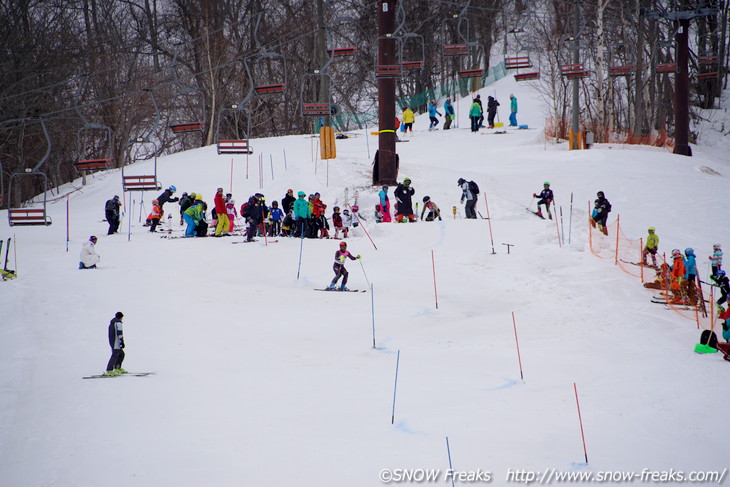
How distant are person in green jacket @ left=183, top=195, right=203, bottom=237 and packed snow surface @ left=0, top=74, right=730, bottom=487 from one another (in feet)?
3.60

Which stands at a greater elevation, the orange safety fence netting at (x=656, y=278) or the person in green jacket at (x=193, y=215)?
the person in green jacket at (x=193, y=215)

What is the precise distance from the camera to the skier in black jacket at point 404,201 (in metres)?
22.5

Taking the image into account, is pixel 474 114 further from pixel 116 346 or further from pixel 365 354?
pixel 116 346

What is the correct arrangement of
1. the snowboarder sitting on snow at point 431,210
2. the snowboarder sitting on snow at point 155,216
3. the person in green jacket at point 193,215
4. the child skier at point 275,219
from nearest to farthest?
the person in green jacket at point 193,215 → the snowboarder sitting on snow at point 431,210 → the child skier at point 275,219 → the snowboarder sitting on snow at point 155,216

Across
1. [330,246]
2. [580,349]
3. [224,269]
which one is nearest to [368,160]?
[330,246]

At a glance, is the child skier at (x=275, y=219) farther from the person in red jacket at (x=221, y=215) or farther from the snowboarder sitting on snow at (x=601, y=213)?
the snowboarder sitting on snow at (x=601, y=213)

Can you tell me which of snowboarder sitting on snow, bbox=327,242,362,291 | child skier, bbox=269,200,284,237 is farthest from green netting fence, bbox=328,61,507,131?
snowboarder sitting on snow, bbox=327,242,362,291

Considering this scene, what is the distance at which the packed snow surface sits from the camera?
9.12m

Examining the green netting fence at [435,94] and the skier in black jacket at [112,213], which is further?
the green netting fence at [435,94]

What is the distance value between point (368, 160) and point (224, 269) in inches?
482

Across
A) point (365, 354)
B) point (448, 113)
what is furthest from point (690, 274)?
point (448, 113)

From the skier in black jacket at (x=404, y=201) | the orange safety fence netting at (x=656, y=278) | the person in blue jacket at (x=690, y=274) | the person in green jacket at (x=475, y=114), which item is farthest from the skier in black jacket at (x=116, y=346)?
the person in green jacket at (x=475, y=114)

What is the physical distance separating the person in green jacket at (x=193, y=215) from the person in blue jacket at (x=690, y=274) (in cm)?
1317

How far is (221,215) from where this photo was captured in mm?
22547
